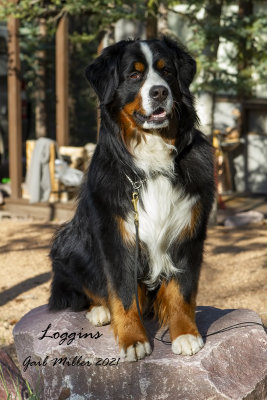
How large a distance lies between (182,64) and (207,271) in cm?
333

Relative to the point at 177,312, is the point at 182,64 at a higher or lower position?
higher

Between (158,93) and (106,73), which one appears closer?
(158,93)

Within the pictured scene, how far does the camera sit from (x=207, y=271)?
6.14 metres

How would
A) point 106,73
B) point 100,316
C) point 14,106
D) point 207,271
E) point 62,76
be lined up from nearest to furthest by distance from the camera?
point 106,73
point 100,316
point 207,271
point 62,76
point 14,106

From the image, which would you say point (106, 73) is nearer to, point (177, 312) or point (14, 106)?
point (177, 312)

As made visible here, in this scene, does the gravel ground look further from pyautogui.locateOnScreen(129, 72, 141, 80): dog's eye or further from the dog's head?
pyautogui.locateOnScreen(129, 72, 141, 80): dog's eye

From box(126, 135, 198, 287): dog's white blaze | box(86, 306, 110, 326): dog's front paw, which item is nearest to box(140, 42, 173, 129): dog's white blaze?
box(126, 135, 198, 287): dog's white blaze

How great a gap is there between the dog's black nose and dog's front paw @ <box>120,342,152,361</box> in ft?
4.02

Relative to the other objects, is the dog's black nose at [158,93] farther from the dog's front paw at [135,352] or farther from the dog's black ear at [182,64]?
the dog's front paw at [135,352]

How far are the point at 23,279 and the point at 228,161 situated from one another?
5.64 metres

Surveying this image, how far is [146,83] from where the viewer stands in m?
2.99

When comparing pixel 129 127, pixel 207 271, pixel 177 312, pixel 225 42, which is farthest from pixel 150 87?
pixel 225 42

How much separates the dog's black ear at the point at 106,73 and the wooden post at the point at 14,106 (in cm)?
653

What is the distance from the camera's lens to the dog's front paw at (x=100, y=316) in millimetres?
3316
